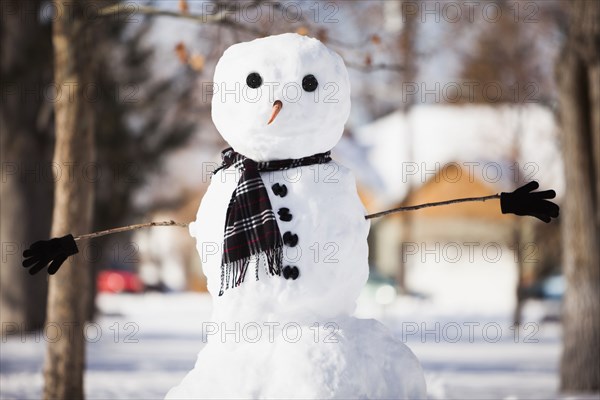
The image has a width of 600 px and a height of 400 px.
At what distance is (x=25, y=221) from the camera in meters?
13.6

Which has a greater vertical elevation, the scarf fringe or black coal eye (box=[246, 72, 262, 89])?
black coal eye (box=[246, 72, 262, 89])

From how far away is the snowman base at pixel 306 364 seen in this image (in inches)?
173

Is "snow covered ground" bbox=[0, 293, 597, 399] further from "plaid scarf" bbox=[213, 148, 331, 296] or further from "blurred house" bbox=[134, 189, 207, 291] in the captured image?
"blurred house" bbox=[134, 189, 207, 291]

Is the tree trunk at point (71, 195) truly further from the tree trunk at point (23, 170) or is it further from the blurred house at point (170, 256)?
the blurred house at point (170, 256)

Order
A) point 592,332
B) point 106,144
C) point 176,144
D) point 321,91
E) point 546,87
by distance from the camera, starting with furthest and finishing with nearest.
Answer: point 546,87
point 176,144
point 106,144
point 592,332
point 321,91

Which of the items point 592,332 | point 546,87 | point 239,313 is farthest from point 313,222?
point 546,87

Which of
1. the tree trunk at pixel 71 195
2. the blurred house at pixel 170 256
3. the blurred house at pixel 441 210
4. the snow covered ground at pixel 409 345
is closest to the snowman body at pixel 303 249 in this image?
the snow covered ground at pixel 409 345

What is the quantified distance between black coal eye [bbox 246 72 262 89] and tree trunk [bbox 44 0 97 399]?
269 centimetres

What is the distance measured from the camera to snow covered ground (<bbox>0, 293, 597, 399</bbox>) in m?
9.01

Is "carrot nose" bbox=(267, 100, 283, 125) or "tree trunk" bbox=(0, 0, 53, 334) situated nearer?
"carrot nose" bbox=(267, 100, 283, 125)

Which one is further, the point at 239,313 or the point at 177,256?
the point at 177,256

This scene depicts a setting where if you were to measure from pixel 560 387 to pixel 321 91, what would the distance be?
538 cm

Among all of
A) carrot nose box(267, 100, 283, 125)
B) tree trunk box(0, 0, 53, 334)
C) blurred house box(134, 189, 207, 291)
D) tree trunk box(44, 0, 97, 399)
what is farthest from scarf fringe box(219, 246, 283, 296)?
blurred house box(134, 189, 207, 291)

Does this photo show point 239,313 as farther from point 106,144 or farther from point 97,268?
point 97,268
